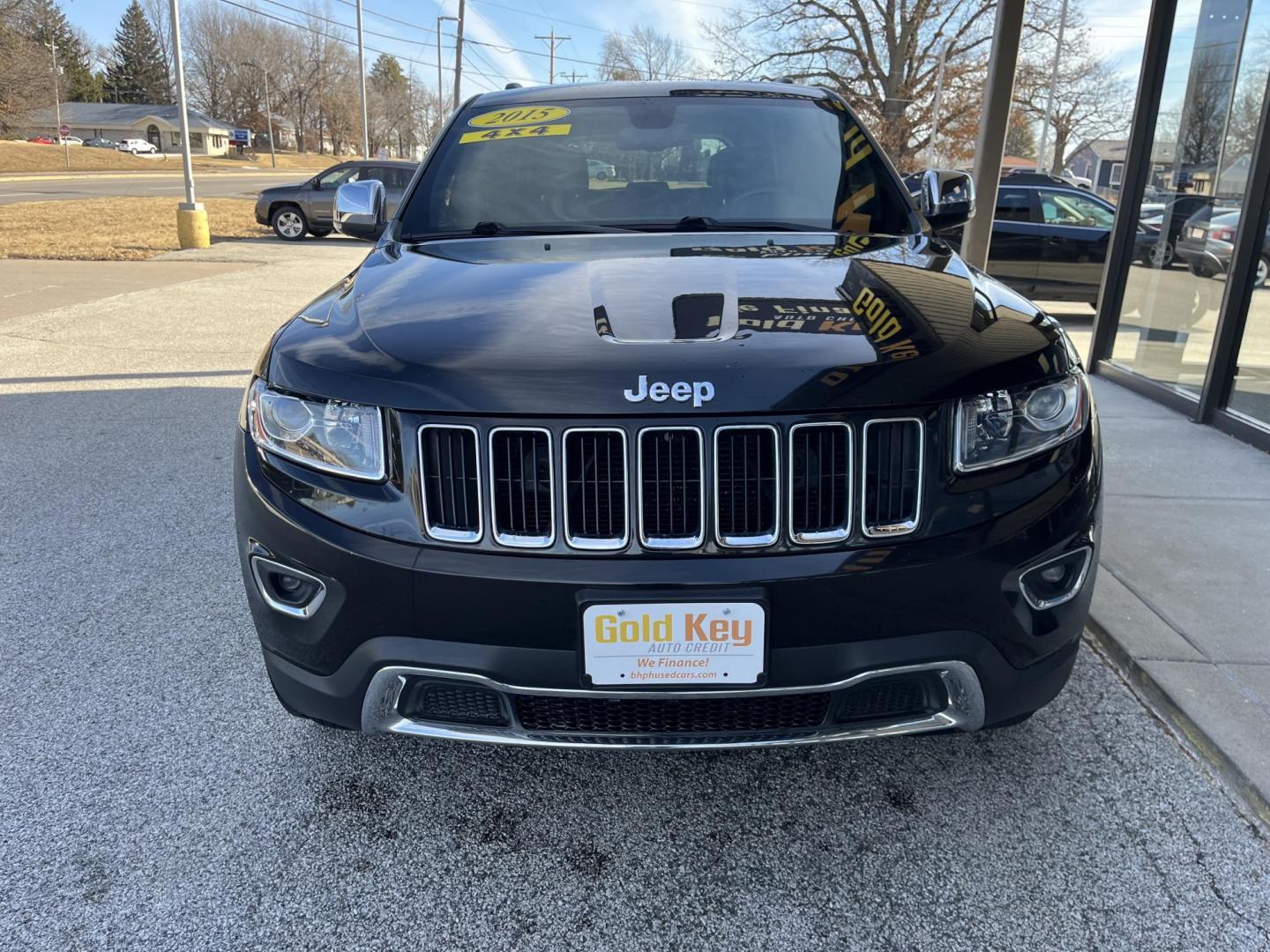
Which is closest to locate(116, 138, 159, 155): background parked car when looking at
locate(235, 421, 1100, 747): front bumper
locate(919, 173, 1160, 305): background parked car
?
locate(919, 173, 1160, 305): background parked car

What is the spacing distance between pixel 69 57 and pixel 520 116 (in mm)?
121281

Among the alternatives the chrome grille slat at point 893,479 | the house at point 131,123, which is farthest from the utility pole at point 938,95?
the house at point 131,123

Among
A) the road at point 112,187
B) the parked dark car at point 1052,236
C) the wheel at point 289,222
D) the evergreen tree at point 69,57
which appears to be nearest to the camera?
the parked dark car at point 1052,236

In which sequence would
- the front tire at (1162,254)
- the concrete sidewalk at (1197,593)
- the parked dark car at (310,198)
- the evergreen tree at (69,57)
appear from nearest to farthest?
the concrete sidewalk at (1197,593)
the front tire at (1162,254)
the parked dark car at (310,198)
the evergreen tree at (69,57)

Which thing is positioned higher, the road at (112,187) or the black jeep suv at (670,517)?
the black jeep suv at (670,517)

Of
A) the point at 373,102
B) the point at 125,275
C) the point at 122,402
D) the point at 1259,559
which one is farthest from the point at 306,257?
the point at 373,102

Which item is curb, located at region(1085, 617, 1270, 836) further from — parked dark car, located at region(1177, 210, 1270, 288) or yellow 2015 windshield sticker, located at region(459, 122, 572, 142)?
parked dark car, located at region(1177, 210, 1270, 288)

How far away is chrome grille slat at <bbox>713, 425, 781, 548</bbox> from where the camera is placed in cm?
180

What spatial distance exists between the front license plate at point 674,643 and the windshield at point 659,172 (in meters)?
1.55

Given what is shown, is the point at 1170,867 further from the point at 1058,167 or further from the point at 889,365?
the point at 1058,167

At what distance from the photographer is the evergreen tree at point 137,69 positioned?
11175cm

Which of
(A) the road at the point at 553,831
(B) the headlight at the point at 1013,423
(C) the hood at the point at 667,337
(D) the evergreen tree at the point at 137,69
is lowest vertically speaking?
(A) the road at the point at 553,831

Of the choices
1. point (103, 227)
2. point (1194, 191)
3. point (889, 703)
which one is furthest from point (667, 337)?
point (103, 227)

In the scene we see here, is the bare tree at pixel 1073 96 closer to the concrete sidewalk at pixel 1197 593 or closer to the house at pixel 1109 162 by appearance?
the house at pixel 1109 162
